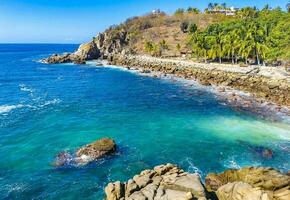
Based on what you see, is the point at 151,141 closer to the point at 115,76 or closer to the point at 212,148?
the point at 212,148

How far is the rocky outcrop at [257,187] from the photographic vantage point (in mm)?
25828

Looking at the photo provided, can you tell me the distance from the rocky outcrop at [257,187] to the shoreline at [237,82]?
115 feet

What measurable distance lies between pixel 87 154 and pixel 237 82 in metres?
64.1

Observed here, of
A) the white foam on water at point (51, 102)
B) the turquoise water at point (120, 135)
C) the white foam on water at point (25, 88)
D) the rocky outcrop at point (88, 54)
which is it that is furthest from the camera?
the rocky outcrop at point (88, 54)

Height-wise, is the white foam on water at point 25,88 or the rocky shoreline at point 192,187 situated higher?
the rocky shoreline at point 192,187

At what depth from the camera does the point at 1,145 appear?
5106cm

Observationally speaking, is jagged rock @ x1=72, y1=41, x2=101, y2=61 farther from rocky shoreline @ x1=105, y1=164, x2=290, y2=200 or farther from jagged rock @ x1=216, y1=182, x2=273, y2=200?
jagged rock @ x1=216, y1=182, x2=273, y2=200

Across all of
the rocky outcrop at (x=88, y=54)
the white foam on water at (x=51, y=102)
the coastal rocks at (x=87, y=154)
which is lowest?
the coastal rocks at (x=87, y=154)

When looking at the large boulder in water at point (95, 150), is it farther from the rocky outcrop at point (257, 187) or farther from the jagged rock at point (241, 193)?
the jagged rock at point (241, 193)

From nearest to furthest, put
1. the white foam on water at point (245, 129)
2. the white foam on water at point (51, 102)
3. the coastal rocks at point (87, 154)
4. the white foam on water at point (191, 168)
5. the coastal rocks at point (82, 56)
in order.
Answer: the white foam on water at point (191, 168)
the coastal rocks at point (87, 154)
the white foam on water at point (245, 129)
the white foam on water at point (51, 102)
the coastal rocks at point (82, 56)

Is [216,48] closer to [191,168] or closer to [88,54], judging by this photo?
[88,54]

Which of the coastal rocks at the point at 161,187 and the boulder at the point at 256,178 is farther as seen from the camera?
the boulder at the point at 256,178

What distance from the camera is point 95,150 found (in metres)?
46.0

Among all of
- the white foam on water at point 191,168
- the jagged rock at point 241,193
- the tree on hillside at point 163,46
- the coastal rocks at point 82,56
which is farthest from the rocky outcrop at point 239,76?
the jagged rock at point 241,193
